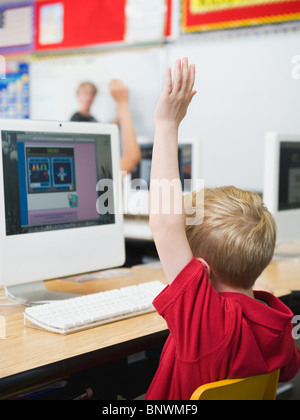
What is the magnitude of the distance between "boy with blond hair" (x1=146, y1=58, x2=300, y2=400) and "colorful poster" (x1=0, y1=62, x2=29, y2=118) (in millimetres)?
4287

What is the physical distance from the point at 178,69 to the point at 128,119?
3.20m

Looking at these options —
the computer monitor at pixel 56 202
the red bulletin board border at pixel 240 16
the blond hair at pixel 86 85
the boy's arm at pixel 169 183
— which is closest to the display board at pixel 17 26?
the blond hair at pixel 86 85

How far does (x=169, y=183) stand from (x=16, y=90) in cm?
446

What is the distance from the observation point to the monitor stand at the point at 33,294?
1.40m

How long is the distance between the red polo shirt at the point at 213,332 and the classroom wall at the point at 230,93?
8.52 ft

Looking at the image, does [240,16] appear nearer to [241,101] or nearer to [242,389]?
[241,101]

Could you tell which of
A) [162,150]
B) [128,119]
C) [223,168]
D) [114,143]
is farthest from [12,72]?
[162,150]

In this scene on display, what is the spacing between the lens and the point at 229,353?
0.83 m

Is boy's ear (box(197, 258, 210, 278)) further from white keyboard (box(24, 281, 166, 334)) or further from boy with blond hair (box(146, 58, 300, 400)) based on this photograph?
white keyboard (box(24, 281, 166, 334))

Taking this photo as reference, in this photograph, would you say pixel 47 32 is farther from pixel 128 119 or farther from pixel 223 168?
pixel 223 168

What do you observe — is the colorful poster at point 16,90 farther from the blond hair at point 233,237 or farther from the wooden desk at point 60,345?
the blond hair at point 233,237

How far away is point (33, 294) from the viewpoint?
1449 millimetres

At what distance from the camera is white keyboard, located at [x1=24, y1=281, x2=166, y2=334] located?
1142 millimetres
